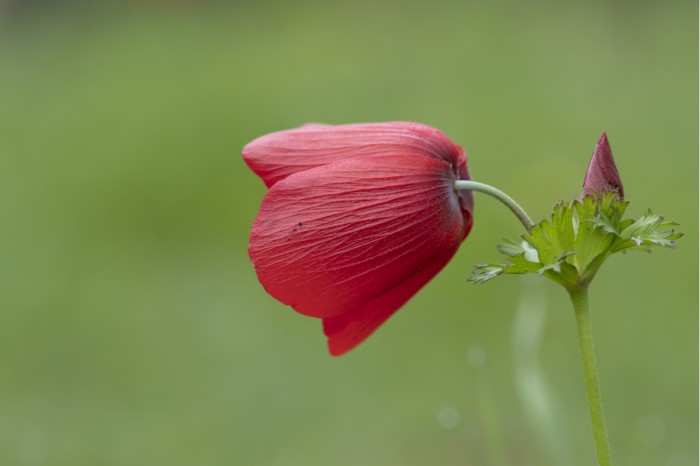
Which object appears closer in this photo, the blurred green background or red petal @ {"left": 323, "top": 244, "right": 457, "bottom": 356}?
red petal @ {"left": 323, "top": 244, "right": 457, "bottom": 356}

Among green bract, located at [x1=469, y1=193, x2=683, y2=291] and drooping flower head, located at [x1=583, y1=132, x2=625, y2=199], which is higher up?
drooping flower head, located at [x1=583, y1=132, x2=625, y2=199]

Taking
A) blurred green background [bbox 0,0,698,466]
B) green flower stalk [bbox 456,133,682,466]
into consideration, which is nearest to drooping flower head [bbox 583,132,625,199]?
green flower stalk [bbox 456,133,682,466]

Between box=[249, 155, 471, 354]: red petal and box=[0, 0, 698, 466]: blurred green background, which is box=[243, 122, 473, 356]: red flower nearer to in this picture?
box=[249, 155, 471, 354]: red petal

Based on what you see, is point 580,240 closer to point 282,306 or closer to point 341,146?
point 341,146

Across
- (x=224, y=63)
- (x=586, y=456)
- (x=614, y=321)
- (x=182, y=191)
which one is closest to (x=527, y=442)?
(x=586, y=456)

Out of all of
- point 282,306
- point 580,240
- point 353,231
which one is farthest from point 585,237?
point 282,306

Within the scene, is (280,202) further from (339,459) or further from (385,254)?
(339,459)

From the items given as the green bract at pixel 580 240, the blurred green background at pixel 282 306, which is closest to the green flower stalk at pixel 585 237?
the green bract at pixel 580 240
